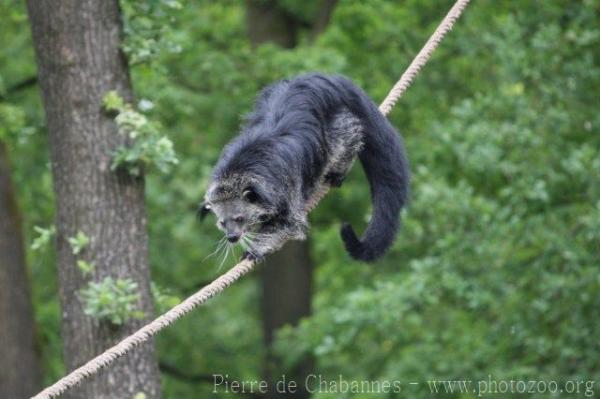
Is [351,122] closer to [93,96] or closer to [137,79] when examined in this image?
[93,96]

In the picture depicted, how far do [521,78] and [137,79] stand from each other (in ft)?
12.5

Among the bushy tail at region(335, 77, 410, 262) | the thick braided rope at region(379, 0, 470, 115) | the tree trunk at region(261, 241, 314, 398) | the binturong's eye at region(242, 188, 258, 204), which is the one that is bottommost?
the tree trunk at region(261, 241, 314, 398)

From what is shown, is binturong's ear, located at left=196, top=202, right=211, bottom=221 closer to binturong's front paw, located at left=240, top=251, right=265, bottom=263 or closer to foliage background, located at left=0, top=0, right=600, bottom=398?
binturong's front paw, located at left=240, top=251, right=265, bottom=263

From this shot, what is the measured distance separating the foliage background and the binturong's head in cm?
115

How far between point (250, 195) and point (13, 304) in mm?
5257

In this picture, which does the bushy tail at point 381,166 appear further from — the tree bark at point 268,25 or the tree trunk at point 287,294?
the tree trunk at point 287,294

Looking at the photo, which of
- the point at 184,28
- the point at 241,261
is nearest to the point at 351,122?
the point at 241,261

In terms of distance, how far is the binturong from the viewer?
19.9ft

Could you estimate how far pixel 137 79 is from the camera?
968cm

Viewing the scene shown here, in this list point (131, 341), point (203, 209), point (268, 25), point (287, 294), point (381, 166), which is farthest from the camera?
point (287, 294)

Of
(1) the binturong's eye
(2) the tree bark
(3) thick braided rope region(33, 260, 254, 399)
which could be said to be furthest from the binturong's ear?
(2) the tree bark

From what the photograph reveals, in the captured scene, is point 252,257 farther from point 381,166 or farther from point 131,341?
point 131,341

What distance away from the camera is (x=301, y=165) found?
6.20 m

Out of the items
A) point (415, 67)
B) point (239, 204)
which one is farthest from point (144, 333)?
point (415, 67)
